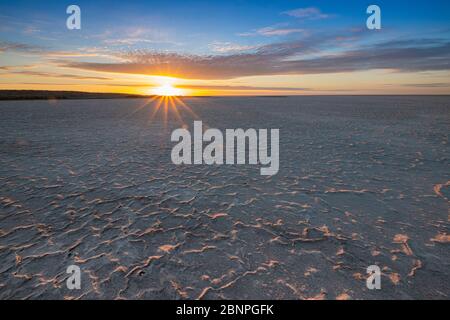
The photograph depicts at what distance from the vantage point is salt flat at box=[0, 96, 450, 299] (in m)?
3.95

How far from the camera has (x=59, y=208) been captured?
6.18m

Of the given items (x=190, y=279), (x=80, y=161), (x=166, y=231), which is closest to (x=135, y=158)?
(x=80, y=161)

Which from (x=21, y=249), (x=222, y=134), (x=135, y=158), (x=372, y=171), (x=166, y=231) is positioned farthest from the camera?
(x=222, y=134)

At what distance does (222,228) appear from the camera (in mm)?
5551

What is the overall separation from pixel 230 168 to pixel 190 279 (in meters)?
5.80

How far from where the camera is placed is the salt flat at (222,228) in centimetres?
395

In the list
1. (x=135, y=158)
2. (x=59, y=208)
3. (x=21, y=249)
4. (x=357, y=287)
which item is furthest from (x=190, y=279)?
(x=135, y=158)

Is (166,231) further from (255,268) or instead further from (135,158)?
(135,158)

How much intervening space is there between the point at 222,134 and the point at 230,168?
694cm

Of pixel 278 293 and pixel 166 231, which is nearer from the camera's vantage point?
pixel 278 293
